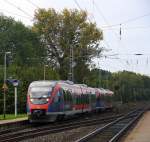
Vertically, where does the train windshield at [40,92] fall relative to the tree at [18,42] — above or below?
below

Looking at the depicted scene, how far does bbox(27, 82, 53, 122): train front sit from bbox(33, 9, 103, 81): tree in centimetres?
4160

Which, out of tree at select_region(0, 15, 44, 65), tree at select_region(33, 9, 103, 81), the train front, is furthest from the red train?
tree at select_region(0, 15, 44, 65)

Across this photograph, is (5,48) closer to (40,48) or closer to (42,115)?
(40,48)

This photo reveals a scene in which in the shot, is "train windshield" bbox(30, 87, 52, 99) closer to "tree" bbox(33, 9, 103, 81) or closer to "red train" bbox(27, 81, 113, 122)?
"red train" bbox(27, 81, 113, 122)

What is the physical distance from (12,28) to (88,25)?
20.9 m

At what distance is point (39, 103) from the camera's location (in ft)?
121

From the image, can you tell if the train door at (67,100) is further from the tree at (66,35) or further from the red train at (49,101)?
the tree at (66,35)

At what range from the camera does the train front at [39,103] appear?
120ft

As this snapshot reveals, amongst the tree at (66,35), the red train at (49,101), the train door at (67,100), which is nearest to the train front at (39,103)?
the red train at (49,101)

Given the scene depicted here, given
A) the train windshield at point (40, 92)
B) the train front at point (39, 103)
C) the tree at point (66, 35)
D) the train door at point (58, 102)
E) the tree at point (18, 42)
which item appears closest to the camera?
the train front at point (39, 103)

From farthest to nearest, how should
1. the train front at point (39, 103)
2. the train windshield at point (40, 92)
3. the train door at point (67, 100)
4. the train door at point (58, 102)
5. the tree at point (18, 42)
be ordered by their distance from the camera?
the tree at point (18, 42) → the train door at point (67, 100) → the train door at point (58, 102) → the train windshield at point (40, 92) → the train front at point (39, 103)

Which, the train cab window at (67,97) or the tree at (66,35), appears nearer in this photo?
the train cab window at (67,97)

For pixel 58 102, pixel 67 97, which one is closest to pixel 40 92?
pixel 58 102

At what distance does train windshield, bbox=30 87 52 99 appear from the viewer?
37125 millimetres
